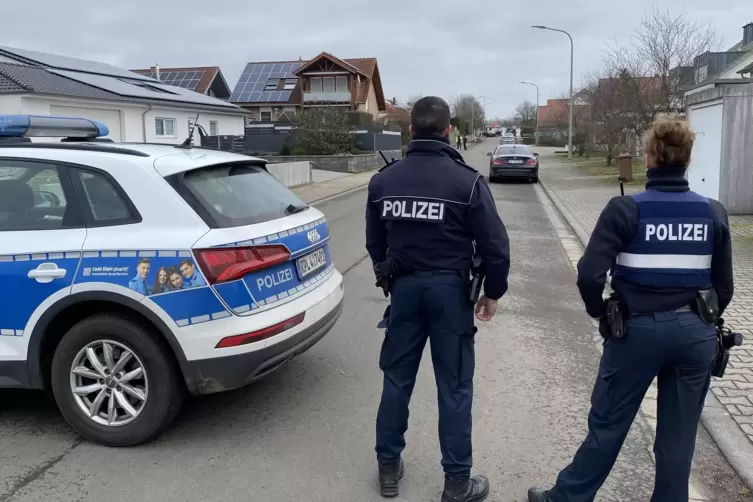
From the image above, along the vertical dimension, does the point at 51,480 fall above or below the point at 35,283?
below

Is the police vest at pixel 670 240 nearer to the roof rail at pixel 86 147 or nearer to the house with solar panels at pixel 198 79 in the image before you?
the roof rail at pixel 86 147

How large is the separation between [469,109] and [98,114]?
7772 centimetres

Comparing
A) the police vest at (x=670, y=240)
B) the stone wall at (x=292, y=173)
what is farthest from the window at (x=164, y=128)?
the police vest at (x=670, y=240)

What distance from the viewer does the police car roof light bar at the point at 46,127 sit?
464cm

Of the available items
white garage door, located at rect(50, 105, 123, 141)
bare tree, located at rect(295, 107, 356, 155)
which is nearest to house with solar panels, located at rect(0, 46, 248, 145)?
white garage door, located at rect(50, 105, 123, 141)

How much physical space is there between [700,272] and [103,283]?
9.72ft

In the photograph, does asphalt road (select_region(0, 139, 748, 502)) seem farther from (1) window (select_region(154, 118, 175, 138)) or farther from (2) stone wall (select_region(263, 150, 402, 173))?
(1) window (select_region(154, 118, 175, 138))

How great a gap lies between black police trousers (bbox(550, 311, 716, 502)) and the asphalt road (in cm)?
49

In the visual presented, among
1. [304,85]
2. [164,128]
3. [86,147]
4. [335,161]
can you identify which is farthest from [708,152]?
[304,85]

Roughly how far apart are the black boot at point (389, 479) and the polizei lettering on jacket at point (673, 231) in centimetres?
168

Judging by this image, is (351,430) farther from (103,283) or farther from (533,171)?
(533,171)

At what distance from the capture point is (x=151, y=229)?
149 inches

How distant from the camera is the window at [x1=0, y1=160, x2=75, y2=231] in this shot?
3.98m

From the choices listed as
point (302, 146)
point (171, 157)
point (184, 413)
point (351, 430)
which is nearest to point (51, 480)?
point (184, 413)
